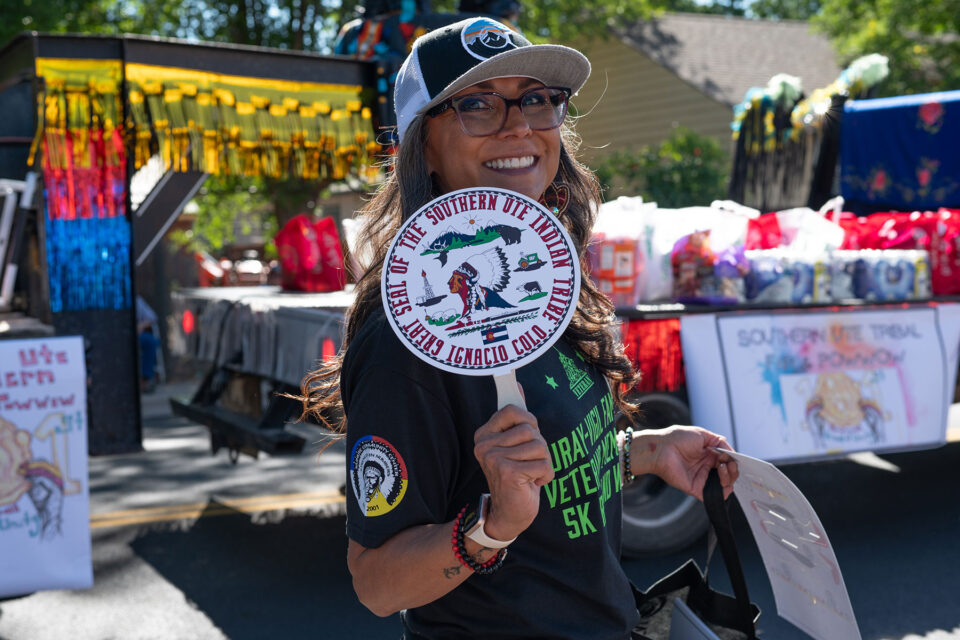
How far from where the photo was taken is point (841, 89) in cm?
754

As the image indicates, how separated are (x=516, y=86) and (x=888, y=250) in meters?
4.63

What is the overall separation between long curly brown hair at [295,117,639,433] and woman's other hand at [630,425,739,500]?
0.11 metres

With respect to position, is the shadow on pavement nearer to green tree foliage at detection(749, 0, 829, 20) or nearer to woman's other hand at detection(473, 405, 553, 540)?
woman's other hand at detection(473, 405, 553, 540)

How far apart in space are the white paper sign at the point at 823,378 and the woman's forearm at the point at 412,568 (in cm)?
355

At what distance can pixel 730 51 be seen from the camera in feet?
64.0

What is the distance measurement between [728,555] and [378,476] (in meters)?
0.88

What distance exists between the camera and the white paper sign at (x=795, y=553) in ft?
5.41

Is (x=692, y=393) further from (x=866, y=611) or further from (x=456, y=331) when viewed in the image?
(x=456, y=331)

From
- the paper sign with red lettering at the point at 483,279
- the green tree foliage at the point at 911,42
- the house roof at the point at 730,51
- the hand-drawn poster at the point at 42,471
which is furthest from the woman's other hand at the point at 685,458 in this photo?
the house roof at the point at 730,51

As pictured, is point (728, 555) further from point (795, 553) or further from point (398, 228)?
point (398, 228)

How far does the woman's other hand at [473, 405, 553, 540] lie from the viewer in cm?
121

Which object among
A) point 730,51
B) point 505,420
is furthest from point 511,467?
point 730,51

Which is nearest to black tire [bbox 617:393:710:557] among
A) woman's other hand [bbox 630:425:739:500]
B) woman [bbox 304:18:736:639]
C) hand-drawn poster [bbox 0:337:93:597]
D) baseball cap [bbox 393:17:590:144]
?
hand-drawn poster [bbox 0:337:93:597]

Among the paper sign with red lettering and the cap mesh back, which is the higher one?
the cap mesh back
